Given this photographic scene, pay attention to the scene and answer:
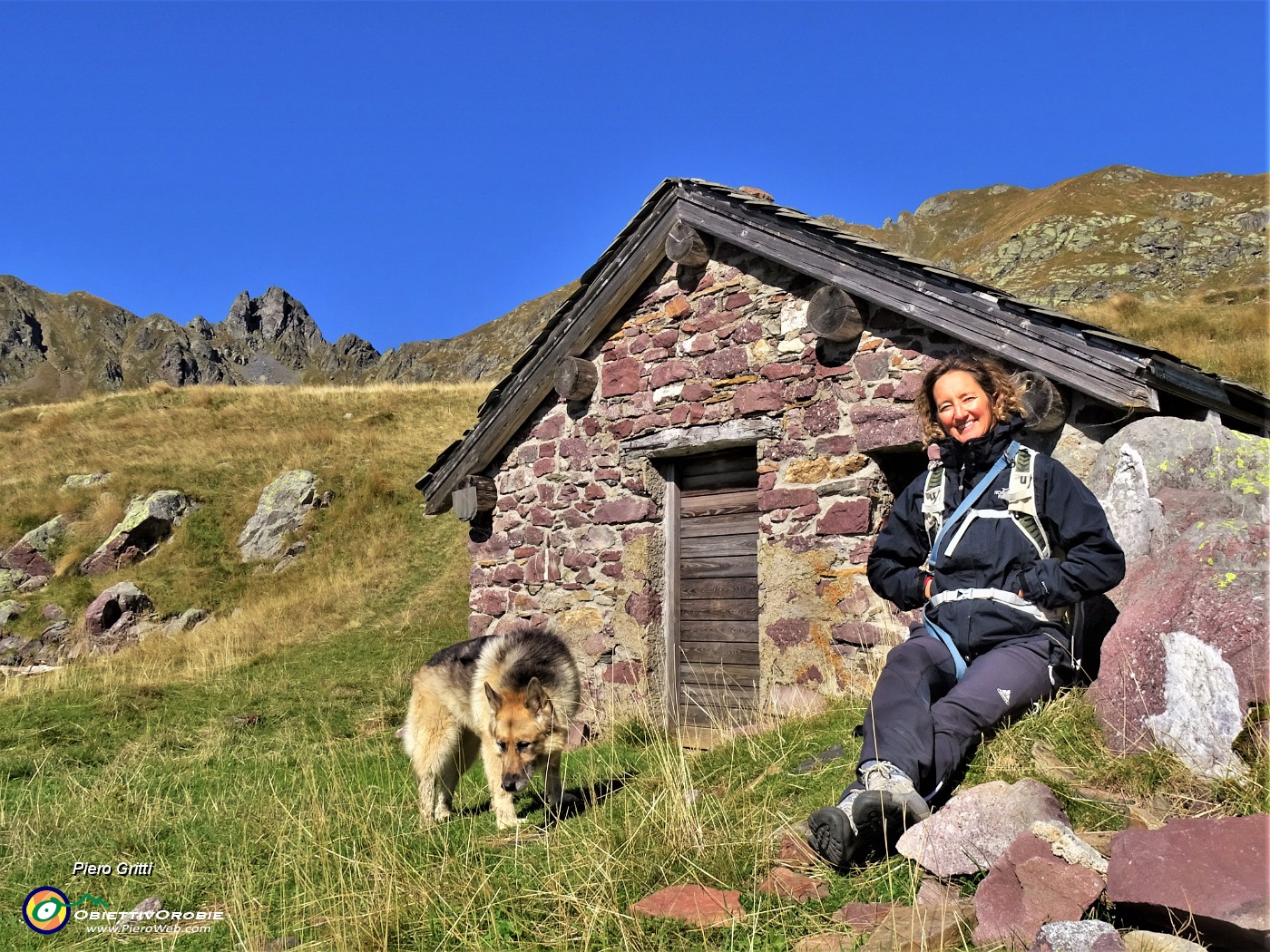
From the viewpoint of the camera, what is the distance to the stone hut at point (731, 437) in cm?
595

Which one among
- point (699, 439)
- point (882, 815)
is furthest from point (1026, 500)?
point (699, 439)

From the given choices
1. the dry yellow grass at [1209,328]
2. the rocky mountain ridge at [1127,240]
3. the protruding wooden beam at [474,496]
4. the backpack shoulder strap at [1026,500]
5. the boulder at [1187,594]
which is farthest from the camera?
the rocky mountain ridge at [1127,240]

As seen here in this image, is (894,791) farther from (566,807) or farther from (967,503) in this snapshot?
(566,807)

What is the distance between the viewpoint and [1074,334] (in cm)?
549

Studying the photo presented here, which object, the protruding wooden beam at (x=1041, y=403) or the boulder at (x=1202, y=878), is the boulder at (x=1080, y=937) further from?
the protruding wooden beam at (x=1041, y=403)

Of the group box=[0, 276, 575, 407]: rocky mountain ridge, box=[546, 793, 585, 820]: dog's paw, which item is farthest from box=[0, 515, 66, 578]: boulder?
box=[0, 276, 575, 407]: rocky mountain ridge

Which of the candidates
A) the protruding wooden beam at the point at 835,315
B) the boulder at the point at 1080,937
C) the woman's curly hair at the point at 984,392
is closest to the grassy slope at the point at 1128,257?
the protruding wooden beam at the point at 835,315

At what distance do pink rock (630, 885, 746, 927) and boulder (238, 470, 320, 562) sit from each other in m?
15.3

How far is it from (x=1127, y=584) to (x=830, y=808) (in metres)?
2.05

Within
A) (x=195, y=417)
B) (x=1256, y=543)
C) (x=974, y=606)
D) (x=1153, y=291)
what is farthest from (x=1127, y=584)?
(x=1153, y=291)

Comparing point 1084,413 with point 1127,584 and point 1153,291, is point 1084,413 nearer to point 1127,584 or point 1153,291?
point 1127,584

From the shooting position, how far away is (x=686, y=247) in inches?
307

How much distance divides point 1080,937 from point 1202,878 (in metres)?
0.39

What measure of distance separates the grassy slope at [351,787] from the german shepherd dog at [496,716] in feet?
0.84
